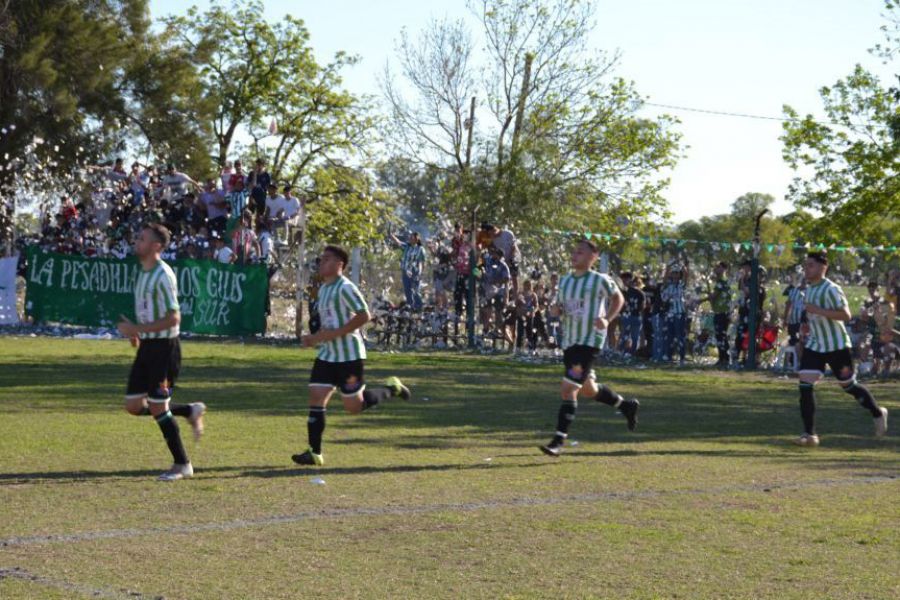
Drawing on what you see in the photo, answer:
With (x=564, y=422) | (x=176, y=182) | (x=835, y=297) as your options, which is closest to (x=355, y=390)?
(x=564, y=422)

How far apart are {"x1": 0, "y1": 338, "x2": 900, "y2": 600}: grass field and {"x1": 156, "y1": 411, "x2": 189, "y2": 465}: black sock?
331mm

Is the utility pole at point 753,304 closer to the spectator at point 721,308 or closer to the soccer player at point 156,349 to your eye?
the spectator at point 721,308

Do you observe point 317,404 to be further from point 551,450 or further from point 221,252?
point 221,252

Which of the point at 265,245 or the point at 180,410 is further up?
the point at 265,245

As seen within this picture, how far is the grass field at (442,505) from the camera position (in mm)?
7191

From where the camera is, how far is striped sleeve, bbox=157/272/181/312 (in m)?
10.4

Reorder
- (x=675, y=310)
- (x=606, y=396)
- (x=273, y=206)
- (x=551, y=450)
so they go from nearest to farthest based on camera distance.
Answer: (x=551, y=450), (x=606, y=396), (x=675, y=310), (x=273, y=206)

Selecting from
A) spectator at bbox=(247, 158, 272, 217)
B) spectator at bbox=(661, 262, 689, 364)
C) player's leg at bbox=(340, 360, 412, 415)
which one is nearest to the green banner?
spectator at bbox=(247, 158, 272, 217)

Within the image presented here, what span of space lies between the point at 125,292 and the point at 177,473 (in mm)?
20579

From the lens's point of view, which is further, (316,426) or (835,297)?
(835,297)

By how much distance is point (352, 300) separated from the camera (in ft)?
37.3

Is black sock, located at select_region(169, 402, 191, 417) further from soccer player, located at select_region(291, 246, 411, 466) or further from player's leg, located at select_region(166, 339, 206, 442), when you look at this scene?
soccer player, located at select_region(291, 246, 411, 466)

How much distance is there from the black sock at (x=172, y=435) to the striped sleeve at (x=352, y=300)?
5.46 ft

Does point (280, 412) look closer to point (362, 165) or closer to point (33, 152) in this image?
point (33, 152)
